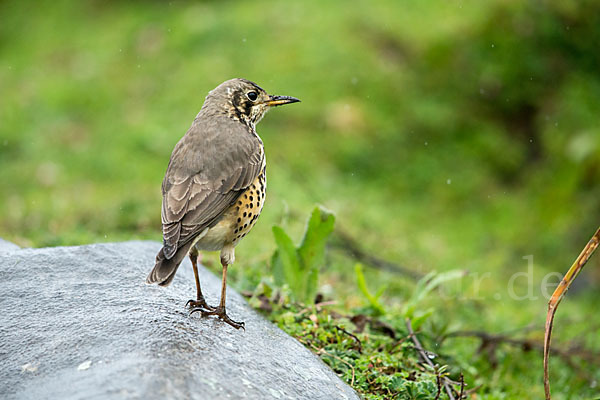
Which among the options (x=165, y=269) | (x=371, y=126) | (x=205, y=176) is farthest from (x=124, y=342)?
(x=371, y=126)

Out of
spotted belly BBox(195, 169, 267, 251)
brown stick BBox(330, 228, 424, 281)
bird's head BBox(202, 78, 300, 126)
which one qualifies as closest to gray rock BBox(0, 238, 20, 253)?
spotted belly BBox(195, 169, 267, 251)

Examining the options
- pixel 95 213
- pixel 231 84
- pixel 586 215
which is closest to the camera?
pixel 231 84

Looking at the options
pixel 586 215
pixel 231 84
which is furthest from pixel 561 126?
pixel 231 84

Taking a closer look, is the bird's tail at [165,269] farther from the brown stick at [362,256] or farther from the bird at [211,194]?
the brown stick at [362,256]

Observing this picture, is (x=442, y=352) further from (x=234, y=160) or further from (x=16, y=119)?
(x=16, y=119)

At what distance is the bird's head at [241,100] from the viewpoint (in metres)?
4.55

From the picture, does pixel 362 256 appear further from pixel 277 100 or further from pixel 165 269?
pixel 165 269

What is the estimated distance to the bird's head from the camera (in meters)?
4.55

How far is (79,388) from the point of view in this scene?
274 centimetres

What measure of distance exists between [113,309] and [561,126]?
8.07 meters

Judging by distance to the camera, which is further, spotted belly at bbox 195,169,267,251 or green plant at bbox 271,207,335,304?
green plant at bbox 271,207,335,304

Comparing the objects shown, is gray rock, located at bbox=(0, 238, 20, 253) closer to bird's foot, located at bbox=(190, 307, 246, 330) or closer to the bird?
the bird

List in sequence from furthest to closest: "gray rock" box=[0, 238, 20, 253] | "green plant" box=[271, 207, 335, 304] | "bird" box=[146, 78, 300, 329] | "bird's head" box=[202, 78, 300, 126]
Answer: "green plant" box=[271, 207, 335, 304]
"bird's head" box=[202, 78, 300, 126]
"gray rock" box=[0, 238, 20, 253]
"bird" box=[146, 78, 300, 329]

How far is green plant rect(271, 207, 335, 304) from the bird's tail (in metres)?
1.29
